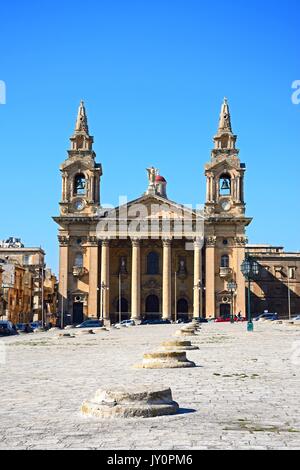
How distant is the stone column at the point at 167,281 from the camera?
82438 mm

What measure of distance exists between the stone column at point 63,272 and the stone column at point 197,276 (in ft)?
47.1

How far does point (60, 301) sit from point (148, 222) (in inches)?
524

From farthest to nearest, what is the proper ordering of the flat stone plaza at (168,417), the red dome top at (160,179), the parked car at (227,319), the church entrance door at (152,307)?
the red dome top at (160,179), the church entrance door at (152,307), the parked car at (227,319), the flat stone plaza at (168,417)

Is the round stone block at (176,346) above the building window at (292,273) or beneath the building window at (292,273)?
beneath

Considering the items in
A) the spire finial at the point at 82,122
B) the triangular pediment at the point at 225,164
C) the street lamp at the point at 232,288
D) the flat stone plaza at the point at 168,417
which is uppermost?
the spire finial at the point at 82,122

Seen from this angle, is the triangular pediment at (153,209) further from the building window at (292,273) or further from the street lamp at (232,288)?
the building window at (292,273)

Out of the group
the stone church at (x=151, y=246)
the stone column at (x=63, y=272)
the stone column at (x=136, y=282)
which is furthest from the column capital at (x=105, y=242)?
the stone column at (x=63, y=272)

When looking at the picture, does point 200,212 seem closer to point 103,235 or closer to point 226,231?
point 226,231

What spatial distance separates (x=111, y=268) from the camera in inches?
3435

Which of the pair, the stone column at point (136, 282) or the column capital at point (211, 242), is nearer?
the stone column at point (136, 282)

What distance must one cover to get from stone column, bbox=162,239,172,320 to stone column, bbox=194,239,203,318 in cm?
281

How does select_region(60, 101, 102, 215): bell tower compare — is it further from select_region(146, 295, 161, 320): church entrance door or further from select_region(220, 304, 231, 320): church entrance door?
select_region(220, 304, 231, 320): church entrance door

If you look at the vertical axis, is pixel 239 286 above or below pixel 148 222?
below

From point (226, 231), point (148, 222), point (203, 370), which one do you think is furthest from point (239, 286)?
point (203, 370)
